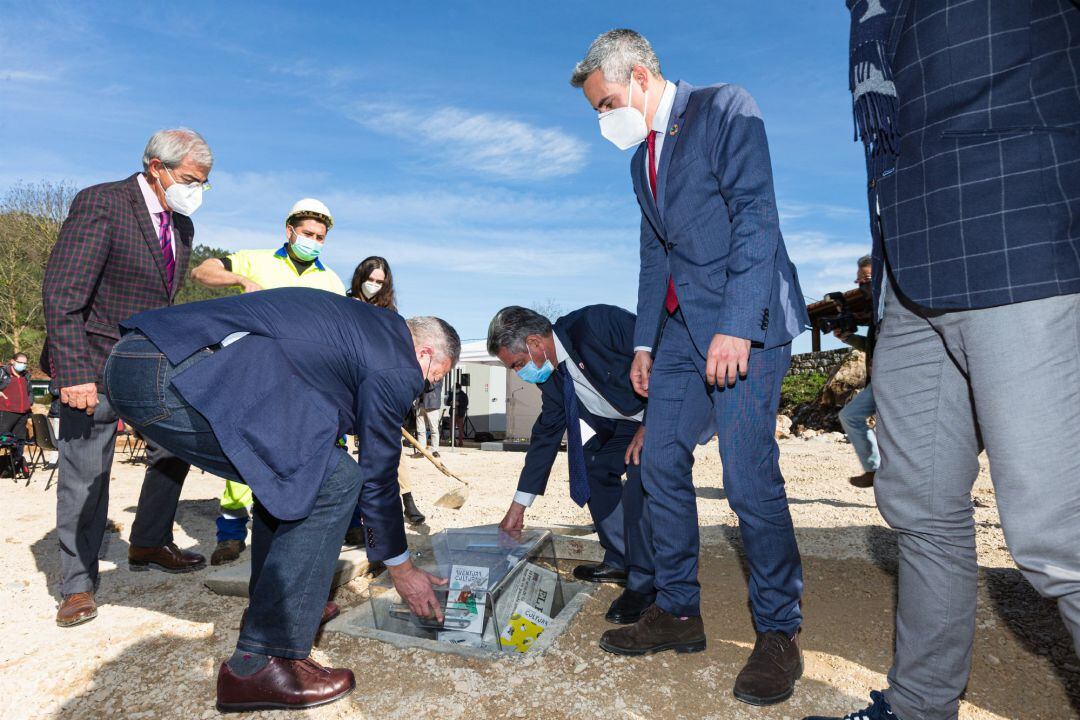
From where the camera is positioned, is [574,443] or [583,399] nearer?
[574,443]

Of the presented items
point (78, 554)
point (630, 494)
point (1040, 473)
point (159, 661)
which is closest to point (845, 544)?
point (630, 494)

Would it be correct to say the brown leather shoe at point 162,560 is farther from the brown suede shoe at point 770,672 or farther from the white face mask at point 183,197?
the brown suede shoe at point 770,672

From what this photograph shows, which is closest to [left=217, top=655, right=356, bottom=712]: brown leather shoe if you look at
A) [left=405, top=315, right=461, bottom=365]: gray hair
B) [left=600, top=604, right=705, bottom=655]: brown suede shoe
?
[left=600, top=604, right=705, bottom=655]: brown suede shoe

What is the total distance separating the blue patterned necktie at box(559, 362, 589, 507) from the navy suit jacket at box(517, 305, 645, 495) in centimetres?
5

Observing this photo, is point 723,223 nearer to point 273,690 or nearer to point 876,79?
point 876,79

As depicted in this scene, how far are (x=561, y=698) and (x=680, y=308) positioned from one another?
1374mm

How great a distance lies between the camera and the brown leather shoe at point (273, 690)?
7.08ft

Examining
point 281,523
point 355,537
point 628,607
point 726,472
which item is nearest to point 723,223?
point 726,472

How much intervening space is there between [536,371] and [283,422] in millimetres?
1549

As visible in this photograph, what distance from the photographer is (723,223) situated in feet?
7.89

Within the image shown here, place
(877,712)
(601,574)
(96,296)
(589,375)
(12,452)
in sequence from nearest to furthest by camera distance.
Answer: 1. (877,712)
2. (96,296)
3. (589,375)
4. (601,574)
5. (12,452)

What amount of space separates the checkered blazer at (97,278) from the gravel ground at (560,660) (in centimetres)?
111

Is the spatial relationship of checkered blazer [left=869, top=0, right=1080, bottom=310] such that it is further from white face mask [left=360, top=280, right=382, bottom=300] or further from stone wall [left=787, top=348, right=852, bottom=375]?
stone wall [left=787, top=348, right=852, bottom=375]

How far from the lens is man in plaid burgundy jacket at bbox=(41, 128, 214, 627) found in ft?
9.76
